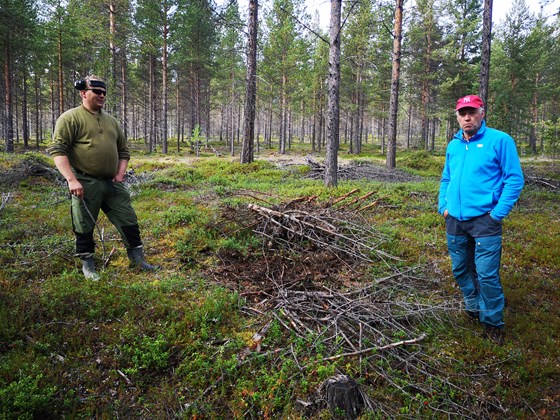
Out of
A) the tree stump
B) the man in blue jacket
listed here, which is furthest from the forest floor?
the man in blue jacket

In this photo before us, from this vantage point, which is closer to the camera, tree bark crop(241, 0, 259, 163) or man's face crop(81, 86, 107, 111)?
man's face crop(81, 86, 107, 111)

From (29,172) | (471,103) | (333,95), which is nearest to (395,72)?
(333,95)

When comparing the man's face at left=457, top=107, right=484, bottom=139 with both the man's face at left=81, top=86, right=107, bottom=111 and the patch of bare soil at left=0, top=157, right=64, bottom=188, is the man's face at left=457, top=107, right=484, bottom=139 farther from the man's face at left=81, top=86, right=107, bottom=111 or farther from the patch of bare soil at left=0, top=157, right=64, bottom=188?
the patch of bare soil at left=0, top=157, right=64, bottom=188

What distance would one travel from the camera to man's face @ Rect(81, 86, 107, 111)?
4.16 m

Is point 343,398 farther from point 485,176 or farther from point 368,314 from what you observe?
point 485,176

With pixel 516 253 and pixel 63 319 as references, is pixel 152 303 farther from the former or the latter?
pixel 516 253

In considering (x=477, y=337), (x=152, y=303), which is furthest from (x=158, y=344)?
(x=477, y=337)

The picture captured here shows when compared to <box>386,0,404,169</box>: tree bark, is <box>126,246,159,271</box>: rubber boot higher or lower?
lower

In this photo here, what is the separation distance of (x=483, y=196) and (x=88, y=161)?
4.74 m

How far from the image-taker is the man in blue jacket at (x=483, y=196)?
3221 millimetres

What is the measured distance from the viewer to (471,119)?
334 centimetres

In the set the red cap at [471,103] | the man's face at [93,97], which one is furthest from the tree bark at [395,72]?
the man's face at [93,97]

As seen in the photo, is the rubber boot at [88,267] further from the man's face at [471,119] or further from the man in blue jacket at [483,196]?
the man's face at [471,119]

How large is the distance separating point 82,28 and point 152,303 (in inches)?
1063
